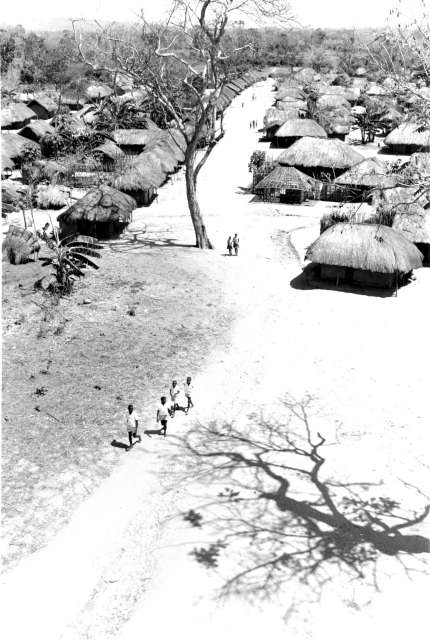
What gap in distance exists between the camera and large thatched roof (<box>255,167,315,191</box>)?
30.8m

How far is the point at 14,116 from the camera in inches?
2034

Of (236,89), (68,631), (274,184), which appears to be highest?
(236,89)

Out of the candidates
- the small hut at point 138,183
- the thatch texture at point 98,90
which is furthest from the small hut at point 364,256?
the thatch texture at point 98,90

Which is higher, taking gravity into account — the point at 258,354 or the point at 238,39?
the point at 238,39

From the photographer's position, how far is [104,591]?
8.29m

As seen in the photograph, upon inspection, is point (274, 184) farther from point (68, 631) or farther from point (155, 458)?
point (68, 631)

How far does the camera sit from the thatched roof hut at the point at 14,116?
5122 centimetres

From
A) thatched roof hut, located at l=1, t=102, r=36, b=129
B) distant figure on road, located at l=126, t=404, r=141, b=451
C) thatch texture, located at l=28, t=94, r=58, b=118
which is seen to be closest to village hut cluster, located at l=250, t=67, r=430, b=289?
distant figure on road, located at l=126, t=404, r=141, b=451

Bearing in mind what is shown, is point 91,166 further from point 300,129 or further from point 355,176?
point 355,176

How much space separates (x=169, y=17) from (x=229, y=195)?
13323 mm

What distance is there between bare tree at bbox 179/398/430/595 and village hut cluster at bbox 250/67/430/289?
15.6ft

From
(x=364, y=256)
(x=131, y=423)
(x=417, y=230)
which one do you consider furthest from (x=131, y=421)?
(x=417, y=230)

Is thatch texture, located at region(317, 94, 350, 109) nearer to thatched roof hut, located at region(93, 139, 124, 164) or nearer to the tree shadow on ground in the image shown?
thatched roof hut, located at region(93, 139, 124, 164)

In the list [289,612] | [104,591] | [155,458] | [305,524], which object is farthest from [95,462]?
[289,612]
